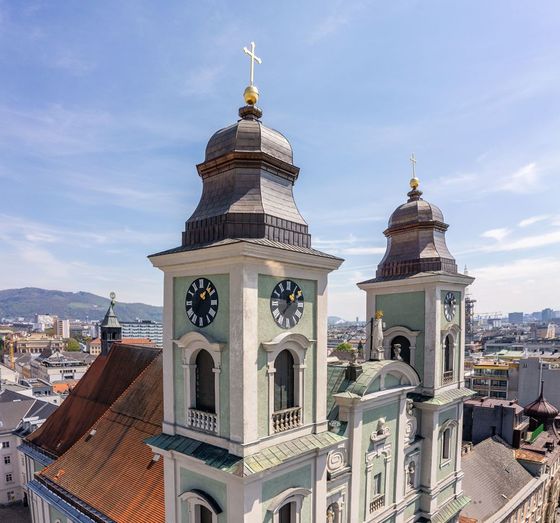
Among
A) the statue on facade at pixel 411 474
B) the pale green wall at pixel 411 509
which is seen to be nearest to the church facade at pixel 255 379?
the statue on facade at pixel 411 474

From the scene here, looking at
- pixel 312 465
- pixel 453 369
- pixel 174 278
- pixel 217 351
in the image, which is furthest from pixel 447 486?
pixel 174 278

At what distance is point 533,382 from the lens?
6009 cm

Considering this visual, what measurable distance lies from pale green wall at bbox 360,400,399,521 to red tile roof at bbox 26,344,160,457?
39.9 ft

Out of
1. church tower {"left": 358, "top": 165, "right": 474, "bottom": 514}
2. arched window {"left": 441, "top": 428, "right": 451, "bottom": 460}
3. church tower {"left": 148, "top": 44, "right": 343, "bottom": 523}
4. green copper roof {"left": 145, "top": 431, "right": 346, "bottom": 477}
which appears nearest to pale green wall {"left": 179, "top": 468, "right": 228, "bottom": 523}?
church tower {"left": 148, "top": 44, "right": 343, "bottom": 523}

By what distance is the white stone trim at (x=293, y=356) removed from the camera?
10.2 m

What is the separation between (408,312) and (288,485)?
11.6 metres

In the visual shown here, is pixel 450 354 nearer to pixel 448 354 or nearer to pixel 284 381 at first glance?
pixel 448 354

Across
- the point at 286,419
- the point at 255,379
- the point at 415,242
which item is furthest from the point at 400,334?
the point at 255,379

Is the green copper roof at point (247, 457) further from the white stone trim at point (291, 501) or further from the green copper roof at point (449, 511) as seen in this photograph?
the green copper roof at point (449, 511)

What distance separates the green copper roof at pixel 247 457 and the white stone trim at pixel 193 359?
1.87ft

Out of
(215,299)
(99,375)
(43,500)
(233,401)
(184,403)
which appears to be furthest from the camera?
(99,375)

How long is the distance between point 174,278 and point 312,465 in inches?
284

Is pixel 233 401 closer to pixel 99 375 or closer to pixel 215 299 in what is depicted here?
pixel 215 299

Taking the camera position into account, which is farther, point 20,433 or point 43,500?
point 20,433
